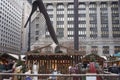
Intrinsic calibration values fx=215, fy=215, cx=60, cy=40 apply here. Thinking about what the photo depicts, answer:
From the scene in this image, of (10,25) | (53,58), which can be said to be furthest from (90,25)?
(53,58)

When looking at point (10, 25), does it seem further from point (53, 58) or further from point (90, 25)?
point (53, 58)

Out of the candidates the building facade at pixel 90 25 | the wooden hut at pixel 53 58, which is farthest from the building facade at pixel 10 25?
the wooden hut at pixel 53 58

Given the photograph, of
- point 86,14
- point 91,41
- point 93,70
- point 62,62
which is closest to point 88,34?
point 91,41

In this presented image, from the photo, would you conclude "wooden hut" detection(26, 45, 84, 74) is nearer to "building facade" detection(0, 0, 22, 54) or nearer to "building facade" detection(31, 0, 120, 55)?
"building facade" detection(31, 0, 120, 55)

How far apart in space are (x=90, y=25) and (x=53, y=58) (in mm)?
67507

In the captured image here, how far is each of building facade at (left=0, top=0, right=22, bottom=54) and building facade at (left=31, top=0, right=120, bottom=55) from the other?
13207 mm

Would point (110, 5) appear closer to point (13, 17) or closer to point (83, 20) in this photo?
point (83, 20)

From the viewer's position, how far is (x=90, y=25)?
3398 inches

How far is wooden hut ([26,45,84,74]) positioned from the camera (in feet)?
65.1

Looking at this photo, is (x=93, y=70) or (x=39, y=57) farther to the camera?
(x=39, y=57)

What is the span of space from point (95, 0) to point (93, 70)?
261ft

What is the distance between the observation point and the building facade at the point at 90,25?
8162 centimetres

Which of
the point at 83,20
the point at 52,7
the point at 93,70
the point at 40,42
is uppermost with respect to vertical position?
the point at 52,7

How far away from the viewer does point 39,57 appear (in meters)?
20.5
